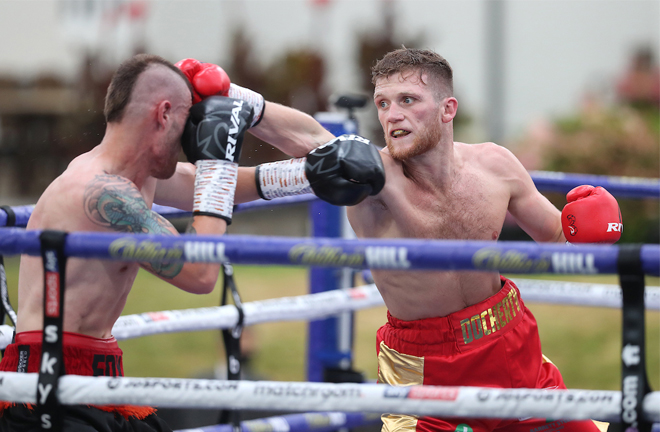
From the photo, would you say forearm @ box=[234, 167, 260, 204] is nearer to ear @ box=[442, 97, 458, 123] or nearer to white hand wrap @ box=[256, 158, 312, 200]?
white hand wrap @ box=[256, 158, 312, 200]

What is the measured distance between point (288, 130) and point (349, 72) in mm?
9318

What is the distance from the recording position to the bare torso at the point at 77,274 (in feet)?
5.60

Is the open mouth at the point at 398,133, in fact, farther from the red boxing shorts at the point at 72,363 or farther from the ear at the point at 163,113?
the red boxing shorts at the point at 72,363

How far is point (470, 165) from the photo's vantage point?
86.3 inches

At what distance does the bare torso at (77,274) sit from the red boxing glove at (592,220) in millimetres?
1251

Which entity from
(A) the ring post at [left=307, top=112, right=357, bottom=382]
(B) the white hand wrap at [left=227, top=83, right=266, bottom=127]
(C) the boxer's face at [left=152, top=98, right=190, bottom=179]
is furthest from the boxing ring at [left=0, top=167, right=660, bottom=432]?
(A) the ring post at [left=307, top=112, right=357, bottom=382]

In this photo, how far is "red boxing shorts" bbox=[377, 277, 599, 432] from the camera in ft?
6.49

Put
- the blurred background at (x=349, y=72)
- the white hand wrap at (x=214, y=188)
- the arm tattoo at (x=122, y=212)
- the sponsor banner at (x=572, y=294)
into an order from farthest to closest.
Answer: the blurred background at (x=349, y=72) → the sponsor banner at (x=572, y=294) → the white hand wrap at (x=214, y=188) → the arm tattoo at (x=122, y=212)

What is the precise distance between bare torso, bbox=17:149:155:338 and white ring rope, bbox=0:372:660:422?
379mm

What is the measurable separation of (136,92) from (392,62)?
74 centimetres

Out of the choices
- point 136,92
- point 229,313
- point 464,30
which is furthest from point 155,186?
point 464,30

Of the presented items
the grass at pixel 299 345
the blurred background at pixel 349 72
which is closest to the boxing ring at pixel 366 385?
the grass at pixel 299 345

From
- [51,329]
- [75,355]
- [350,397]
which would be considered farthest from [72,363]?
[350,397]

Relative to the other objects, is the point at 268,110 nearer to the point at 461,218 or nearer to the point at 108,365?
the point at 461,218
